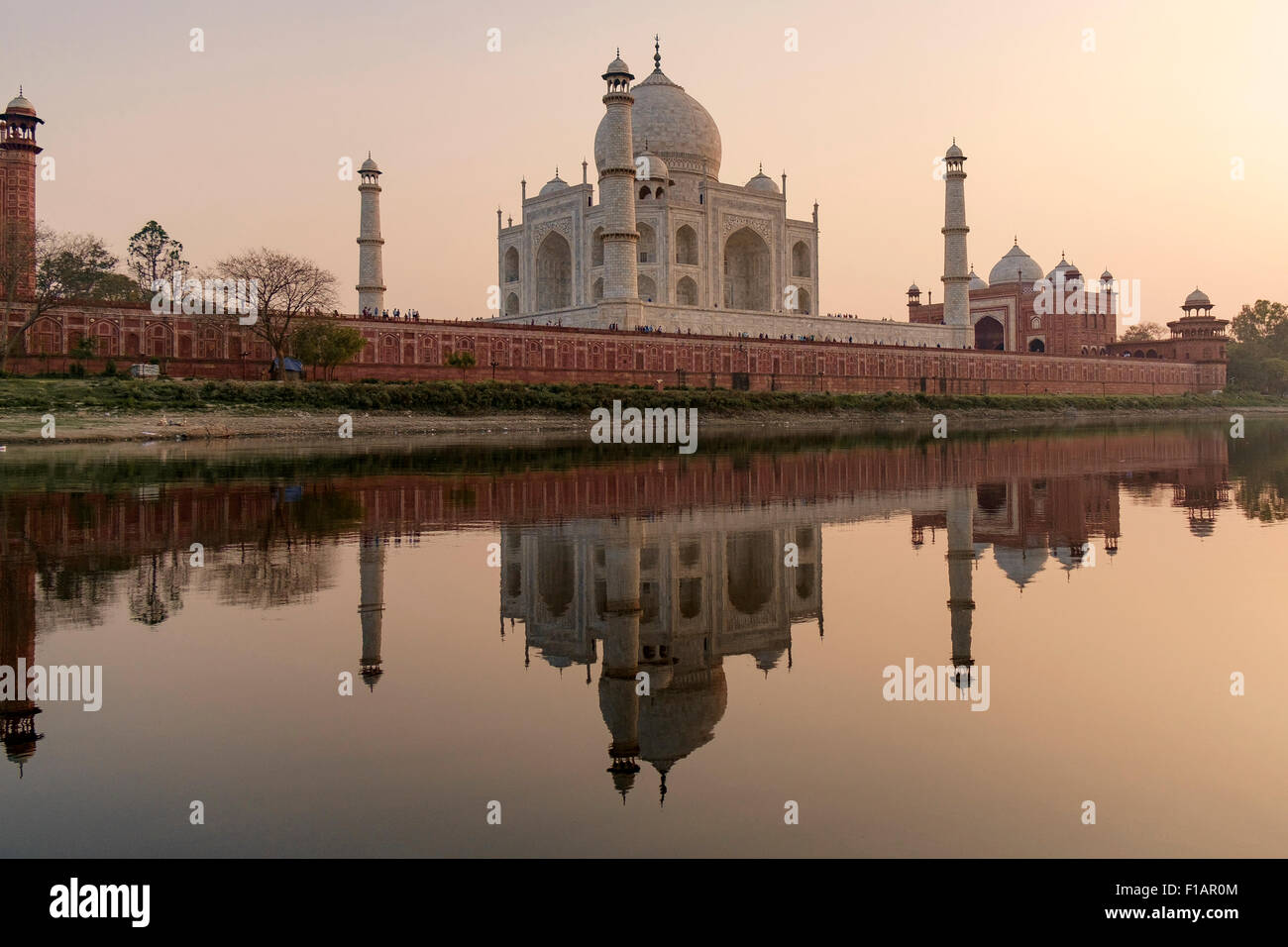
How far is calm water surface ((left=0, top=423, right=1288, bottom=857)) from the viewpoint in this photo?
3.72 m

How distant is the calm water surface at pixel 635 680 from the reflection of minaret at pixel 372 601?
0.14 feet

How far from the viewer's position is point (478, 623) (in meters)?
6.86

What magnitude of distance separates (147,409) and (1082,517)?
24168 millimetres

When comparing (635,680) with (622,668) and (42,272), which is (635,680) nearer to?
(622,668)

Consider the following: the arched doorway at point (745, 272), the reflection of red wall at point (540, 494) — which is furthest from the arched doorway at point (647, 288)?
the reflection of red wall at point (540, 494)

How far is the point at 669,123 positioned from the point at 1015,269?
31.7 m

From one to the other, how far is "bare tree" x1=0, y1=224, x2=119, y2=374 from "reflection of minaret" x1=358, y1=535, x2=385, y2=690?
27.5 meters

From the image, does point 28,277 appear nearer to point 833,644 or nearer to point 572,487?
point 572,487

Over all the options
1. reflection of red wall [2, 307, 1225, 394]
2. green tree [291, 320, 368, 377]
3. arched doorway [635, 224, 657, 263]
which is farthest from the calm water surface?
arched doorway [635, 224, 657, 263]

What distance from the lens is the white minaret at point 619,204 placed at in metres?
44.3

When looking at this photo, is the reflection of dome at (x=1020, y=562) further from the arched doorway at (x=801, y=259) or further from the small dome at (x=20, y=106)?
the arched doorway at (x=801, y=259)

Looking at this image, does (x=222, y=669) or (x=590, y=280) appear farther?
(x=590, y=280)
